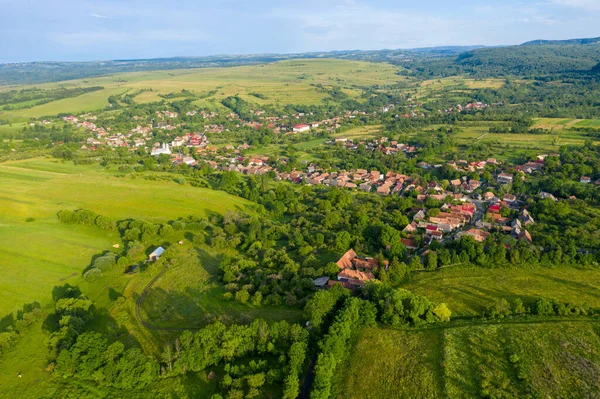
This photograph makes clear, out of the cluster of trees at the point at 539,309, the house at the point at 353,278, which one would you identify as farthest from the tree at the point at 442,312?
the house at the point at 353,278

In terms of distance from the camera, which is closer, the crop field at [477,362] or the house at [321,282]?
the crop field at [477,362]

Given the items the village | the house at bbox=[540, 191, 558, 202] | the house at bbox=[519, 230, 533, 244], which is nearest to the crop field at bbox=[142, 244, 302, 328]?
the village

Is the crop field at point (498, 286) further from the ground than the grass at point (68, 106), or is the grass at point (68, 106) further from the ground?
the grass at point (68, 106)

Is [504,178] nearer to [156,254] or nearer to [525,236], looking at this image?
[525,236]

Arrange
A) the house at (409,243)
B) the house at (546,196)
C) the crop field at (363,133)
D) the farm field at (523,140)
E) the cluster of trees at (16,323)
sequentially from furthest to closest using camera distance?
the crop field at (363,133) < the farm field at (523,140) < the house at (546,196) < the house at (409,243) < the cluster of trees at (16,323)

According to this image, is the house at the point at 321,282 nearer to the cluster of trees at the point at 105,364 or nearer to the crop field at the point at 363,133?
the cluster of trees at the point at 105,364

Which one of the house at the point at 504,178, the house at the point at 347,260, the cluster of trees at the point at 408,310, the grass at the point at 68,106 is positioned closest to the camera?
the cluster of trees at the point at 408,310

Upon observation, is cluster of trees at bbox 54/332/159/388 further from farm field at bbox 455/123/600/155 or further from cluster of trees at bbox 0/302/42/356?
farm field at bbox 455/123/600/155

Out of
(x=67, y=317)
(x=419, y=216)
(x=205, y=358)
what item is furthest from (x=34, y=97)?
(x=205, y=358)
